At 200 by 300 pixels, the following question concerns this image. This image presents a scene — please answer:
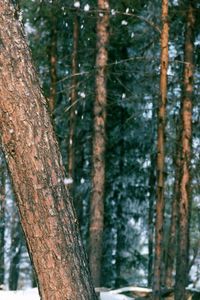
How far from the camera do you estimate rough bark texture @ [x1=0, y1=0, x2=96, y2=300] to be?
3432mm

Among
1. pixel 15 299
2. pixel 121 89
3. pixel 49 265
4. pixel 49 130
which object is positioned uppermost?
pixel 121 89

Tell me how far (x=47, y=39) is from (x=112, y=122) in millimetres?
4406

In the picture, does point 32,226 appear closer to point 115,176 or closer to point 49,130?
point 49,130

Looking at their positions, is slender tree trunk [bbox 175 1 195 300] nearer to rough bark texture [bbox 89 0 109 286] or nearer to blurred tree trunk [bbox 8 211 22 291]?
rough bark texture [bbox 89 0 109 286]

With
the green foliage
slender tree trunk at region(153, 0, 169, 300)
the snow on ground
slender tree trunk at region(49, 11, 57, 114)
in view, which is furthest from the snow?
the green foliage

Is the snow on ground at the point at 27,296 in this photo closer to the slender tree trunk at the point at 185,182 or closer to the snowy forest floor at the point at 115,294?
the snowy forest floor at the point at 115,294

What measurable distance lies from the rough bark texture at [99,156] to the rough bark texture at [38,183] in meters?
9.00

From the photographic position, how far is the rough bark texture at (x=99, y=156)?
41.2 ft

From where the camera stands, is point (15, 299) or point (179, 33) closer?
point (15, 299)

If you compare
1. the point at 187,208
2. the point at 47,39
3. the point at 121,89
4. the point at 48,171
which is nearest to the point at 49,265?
the point at 48,171

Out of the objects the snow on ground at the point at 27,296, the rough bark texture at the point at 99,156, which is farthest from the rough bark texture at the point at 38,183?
the rough bark texture at the point at 99,156

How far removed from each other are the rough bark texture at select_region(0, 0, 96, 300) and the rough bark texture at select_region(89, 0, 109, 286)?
900 cm

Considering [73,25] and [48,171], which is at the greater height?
[73,25]

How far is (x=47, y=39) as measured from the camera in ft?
65.6
